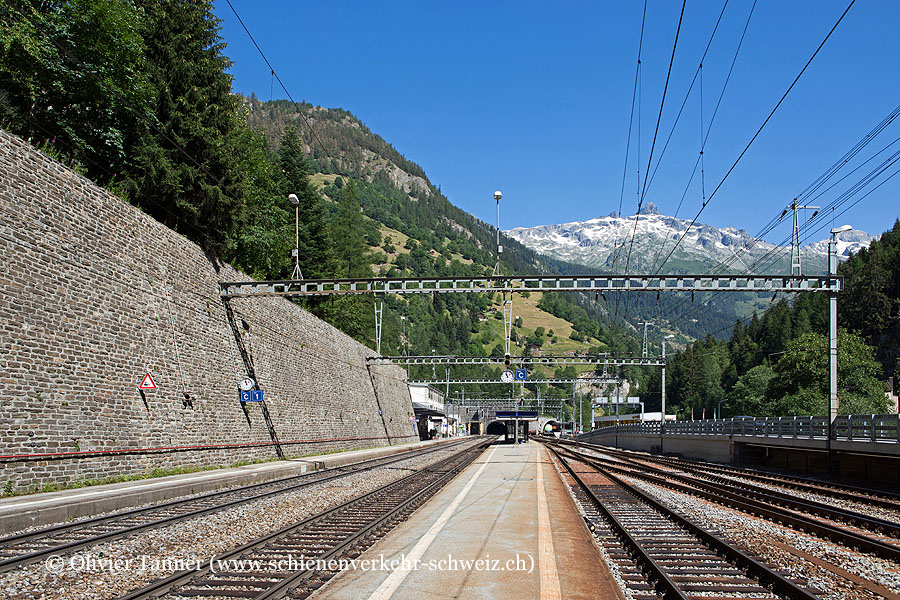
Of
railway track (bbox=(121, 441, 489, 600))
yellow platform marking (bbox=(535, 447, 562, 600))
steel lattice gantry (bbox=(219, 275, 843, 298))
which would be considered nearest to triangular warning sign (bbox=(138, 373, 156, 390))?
steel lattice gantry (bbox=(219, 275, 843, 298))

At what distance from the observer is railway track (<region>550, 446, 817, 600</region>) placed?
8016 mm

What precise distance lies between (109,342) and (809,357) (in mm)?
63274

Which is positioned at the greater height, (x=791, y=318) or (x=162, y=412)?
(x=791, y=318)

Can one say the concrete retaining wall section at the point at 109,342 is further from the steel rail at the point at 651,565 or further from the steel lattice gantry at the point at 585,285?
the steel rail at the point at 651,565

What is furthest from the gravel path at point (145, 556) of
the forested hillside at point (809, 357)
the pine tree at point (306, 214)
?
the pine tree at point (306, 214)

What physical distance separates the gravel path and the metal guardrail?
1839 cm

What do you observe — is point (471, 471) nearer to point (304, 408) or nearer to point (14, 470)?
point (304, 408)

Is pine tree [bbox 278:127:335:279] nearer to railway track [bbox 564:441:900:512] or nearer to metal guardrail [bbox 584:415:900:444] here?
metal guardrail [bbox 584:415:900:444]

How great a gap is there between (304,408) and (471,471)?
42.4 ft

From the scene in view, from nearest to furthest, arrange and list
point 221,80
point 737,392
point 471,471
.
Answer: point 471,471
point 221,80
point 737,392

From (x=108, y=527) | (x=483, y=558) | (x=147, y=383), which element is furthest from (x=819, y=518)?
(x=147, y=383)

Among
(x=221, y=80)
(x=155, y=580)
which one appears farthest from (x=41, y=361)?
(x=221, y=80)

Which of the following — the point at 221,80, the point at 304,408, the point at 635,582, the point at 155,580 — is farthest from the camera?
the point at 304,408

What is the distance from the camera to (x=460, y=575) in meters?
8.69
